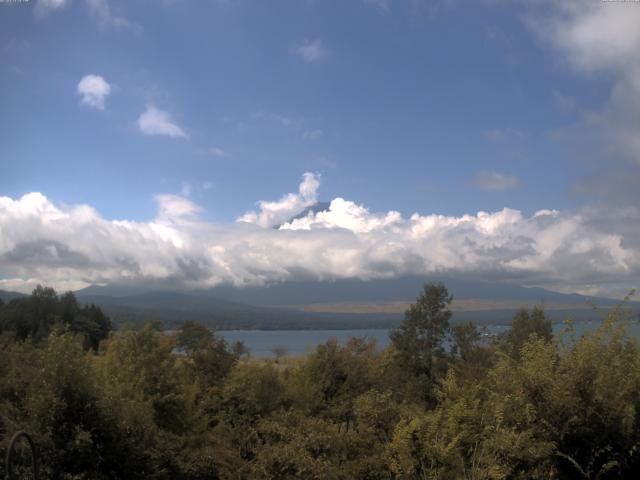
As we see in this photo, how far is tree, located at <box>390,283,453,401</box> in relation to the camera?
34938mm

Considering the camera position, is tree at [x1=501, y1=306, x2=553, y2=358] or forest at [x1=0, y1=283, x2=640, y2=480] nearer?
forest at [x1=0, y1=283, x2=640, y2=480]

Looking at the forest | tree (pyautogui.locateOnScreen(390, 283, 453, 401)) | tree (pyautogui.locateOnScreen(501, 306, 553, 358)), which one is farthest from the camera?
tree (pyautogui.locateOnScreen(501, 306, 553, 358))

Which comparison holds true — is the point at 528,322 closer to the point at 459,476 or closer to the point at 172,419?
the point at 172,419

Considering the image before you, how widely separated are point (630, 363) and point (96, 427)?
1009 centimetres

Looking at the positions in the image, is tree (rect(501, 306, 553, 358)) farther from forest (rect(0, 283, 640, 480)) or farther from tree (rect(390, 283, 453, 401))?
forest (rect(0, 283, 640, 480))

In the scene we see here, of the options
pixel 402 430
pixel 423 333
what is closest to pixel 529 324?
pixel 423 333

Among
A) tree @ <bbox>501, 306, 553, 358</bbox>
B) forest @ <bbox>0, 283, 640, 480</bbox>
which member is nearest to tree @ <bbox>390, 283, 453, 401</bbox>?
tree @ <bbox>501, 306, 553, 358</bbox>

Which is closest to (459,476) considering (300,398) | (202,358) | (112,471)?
(112,471)

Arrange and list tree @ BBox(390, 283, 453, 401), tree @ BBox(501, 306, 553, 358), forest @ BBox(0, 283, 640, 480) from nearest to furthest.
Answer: forest @ BBox(0, 283, 640, 480) < tree @ BBox(390, 283, 453, 401) < tree @ BBox(501, 306, 553, 358)

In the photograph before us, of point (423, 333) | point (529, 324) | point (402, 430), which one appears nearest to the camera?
point (402, 430)

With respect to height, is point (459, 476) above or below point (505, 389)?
below

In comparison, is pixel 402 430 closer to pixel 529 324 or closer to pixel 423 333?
pixel 423 333

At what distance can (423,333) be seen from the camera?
36.2 metres

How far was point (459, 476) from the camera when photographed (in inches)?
380
